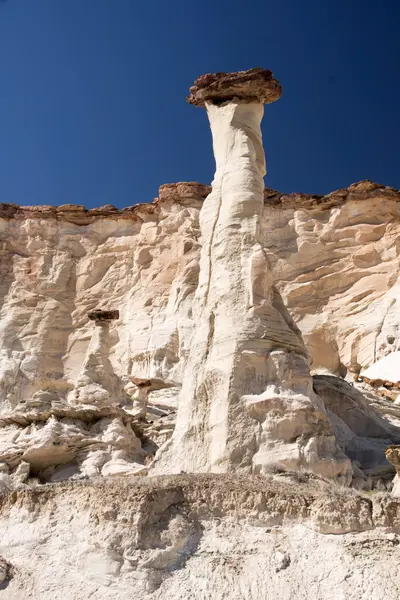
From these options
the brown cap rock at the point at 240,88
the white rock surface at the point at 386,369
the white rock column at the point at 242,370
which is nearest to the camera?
the white rock column at the point at 242,370

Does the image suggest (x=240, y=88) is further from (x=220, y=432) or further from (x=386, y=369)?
(x=386, y=369)

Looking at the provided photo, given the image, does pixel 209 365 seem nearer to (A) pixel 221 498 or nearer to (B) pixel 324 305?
(A) pixel 221 498

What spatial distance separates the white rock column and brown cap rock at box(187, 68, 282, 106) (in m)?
1.45

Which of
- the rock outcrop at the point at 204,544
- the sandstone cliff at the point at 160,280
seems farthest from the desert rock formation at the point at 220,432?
the sandstone cliff at the point at 160,280

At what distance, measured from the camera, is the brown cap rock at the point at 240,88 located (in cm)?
1981

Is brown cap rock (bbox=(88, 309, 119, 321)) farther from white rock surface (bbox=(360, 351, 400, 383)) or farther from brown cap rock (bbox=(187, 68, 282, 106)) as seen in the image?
white rock surface (bbox=(360, 351, 400, 383))

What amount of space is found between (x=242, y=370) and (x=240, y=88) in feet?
26.2

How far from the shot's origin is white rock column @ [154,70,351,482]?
14219 millimetres

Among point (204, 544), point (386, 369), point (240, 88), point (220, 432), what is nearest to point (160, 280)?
point (386, 369)

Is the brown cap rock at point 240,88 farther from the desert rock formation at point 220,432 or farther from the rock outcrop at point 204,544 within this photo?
the rock outcrop at point 204,544

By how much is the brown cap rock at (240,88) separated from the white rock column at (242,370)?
57.1 inches

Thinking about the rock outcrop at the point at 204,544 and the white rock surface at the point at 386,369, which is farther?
the white rock surface at the point at 386,369

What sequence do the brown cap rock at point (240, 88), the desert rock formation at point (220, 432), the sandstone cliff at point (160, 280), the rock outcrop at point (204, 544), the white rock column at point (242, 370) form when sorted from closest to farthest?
the rock outcrop at point (204, 544) < the desert rock formation at point (220, 432) < the white rock column at point (242, 370) < the brown cap rock at point (240, 88) < the sandstone cliff at point (160, 280)

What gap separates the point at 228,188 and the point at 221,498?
9.74 meters
